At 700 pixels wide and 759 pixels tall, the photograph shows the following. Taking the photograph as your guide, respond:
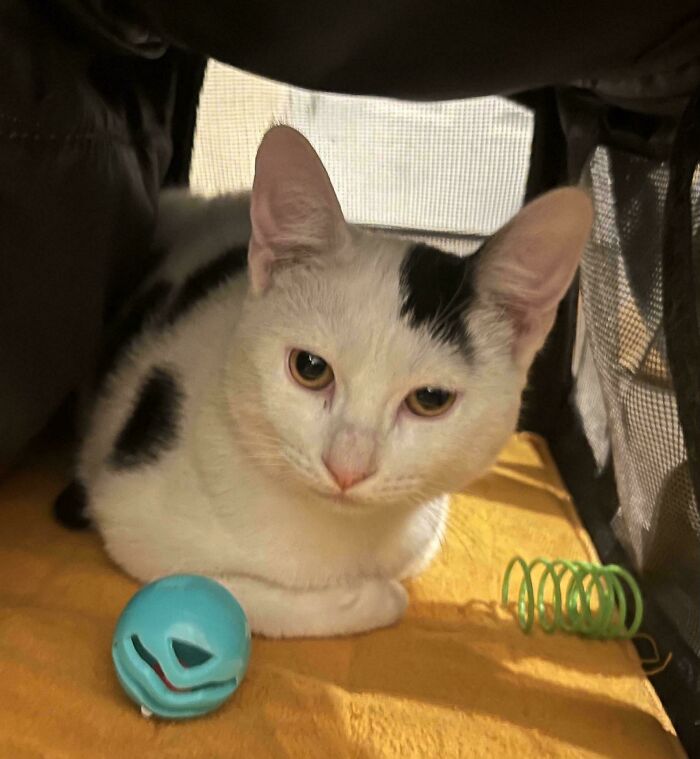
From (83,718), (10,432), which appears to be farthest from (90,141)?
(83,718)

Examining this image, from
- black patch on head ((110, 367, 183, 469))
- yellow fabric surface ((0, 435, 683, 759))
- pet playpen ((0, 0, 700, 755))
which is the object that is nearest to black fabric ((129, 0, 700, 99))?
pet playpen ((0, 0, 700, 755))

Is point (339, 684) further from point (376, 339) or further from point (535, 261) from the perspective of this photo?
point (535, 261)

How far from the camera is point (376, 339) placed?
2.87 feet

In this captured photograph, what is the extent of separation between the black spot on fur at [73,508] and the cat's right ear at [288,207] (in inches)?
17.7

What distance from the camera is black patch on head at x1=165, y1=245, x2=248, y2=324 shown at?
1.23m

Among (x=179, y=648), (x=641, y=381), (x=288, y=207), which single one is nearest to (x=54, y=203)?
(x=288, y=207)

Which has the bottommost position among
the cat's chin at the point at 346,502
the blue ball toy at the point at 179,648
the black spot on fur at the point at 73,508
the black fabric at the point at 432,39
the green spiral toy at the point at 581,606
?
the black spot on fur at the point at 73,508

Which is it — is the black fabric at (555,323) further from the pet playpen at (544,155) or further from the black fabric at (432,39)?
the black fabric at (432,39)

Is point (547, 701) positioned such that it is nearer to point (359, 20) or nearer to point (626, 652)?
point (626, 652)

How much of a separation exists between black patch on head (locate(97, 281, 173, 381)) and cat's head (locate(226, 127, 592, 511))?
34 cm

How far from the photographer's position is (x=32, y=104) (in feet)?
2.98

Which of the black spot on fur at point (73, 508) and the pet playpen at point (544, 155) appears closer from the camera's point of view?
the pet playpen at point (544, 155)

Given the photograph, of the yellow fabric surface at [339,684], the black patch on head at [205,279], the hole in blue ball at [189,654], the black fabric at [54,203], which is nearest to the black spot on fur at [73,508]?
the yellow fabric surface at [339,684]

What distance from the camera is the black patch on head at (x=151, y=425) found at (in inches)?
42.9
